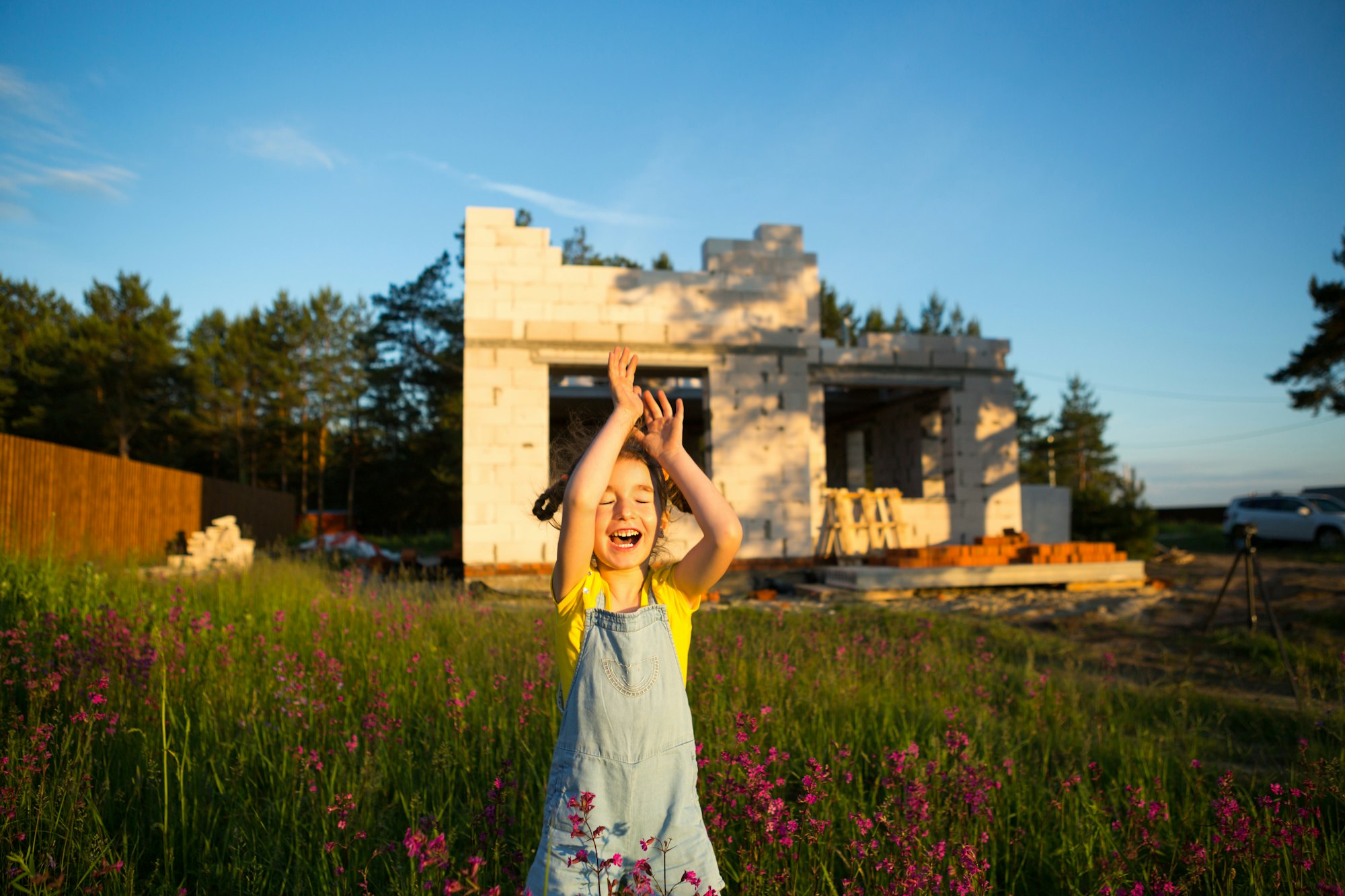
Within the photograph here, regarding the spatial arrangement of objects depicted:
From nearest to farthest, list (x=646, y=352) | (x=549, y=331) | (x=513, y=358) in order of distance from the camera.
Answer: (x=513, y=358) < (x=549, y=331) < (x=646, y=352)

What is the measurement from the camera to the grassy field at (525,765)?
7.98 feet

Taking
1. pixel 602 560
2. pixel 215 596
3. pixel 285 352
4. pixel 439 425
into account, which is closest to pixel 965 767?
pixel 602 560

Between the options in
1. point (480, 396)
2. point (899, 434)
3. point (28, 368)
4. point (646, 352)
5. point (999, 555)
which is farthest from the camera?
point (28, 368)

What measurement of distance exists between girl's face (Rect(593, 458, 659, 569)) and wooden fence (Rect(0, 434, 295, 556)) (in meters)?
6.38

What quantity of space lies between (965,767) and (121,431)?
130 feet

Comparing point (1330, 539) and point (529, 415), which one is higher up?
point (529, 415)

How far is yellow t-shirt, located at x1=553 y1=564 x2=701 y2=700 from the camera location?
81.8 inches

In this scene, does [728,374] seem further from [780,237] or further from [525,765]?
[525,765]

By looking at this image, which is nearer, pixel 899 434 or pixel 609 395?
pixel 899 434

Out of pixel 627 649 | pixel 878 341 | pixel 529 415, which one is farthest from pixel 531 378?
pixel 627 649

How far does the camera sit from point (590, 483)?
1.99 meters

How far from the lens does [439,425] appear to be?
37219 mm

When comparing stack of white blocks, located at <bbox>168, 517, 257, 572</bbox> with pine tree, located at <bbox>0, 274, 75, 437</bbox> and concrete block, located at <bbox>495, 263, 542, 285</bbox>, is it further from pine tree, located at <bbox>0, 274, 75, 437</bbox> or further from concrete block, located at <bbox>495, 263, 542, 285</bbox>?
pine tree, located at <bbox>0, 274, 75, 437</bbox>

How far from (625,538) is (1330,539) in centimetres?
2258
